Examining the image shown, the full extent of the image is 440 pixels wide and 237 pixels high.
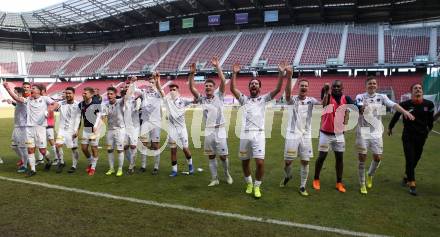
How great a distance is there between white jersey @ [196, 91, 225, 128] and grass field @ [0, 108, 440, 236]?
1378mm

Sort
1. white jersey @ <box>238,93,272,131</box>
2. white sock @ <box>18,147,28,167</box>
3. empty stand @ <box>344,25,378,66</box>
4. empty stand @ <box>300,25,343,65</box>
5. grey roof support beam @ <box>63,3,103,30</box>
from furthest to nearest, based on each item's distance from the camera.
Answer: grey roof support beam @ <box>63,3,103,30</box>
empty stand @ <box>300,25,343,65</box>
empty stand @ <box>344,25,378,66</box>
white sock @ <box>18,147,28,167</box>
white jersey @ <box>238,93,272,131</box>

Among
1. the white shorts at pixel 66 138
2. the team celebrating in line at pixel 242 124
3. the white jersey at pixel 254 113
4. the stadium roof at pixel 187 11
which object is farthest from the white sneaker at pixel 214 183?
the stadium roof at pixel 187 11

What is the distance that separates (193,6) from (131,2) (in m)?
8.71

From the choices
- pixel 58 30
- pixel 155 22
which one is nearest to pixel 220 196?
pixel 155 22

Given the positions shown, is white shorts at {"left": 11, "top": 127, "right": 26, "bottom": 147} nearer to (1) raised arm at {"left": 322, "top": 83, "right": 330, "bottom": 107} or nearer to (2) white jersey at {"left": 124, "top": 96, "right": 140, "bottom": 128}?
(2) white jersey at {"left": 124, "top": 96, "right": 140, "bottom": 128}

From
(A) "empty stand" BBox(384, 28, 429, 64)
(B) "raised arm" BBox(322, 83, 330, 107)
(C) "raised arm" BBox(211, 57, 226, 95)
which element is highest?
(A) "empty stand" BBox(384, 28, 429, 64)

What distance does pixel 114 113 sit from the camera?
336 inches

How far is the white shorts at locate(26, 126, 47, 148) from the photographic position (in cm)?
854

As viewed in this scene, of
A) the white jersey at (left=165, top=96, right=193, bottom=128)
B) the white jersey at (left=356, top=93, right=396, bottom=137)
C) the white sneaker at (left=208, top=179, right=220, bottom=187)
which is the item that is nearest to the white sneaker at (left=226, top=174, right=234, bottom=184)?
the white sneaker at (left=208, top=179, right=220, bottom=187)

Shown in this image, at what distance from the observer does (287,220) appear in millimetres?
5422

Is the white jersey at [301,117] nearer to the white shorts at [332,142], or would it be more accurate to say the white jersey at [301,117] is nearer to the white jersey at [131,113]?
the white shorts at [332,142]

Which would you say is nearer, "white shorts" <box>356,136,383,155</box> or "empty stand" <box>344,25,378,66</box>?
"white shorts" <box>356,136,383,155</box>

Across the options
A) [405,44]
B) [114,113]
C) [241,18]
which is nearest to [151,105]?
[114,113]

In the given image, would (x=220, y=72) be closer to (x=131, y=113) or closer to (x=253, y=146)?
(x=253, y=146)
